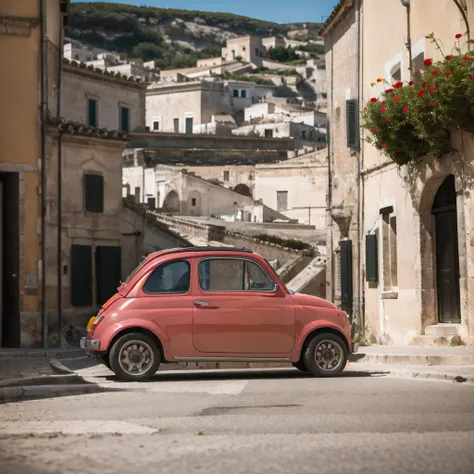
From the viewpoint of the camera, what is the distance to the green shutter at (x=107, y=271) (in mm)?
32062

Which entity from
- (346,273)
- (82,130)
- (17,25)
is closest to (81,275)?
(82,130)

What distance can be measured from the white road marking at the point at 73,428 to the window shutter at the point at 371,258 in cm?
1510

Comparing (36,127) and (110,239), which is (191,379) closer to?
(36,127)

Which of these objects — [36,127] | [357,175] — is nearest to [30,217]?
[36,127]

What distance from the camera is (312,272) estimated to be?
133ft

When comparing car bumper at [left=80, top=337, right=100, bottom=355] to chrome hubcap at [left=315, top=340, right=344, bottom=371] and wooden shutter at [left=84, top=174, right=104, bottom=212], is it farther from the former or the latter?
wooden shutter at [left=84, top=174, right=104, bottom=212]

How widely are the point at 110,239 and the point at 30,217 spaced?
5.10 m

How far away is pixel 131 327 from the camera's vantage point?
14.4 meters

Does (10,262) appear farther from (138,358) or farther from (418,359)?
(418,359)

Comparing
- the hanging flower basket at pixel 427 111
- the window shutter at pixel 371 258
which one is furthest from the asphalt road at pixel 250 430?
the window shutter at pixel 371 258

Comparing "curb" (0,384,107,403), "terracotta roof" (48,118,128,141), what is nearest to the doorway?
"terracotta roof" (48,118,128,141)

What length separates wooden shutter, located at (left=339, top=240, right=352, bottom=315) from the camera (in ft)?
86.9

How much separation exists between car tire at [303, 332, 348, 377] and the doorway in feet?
47.5

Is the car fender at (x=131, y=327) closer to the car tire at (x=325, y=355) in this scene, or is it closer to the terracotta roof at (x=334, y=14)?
the car tire at (x=325, y=355)
